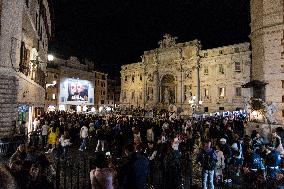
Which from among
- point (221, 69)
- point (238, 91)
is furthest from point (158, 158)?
point (221, 69)

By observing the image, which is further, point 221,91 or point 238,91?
point 221,91

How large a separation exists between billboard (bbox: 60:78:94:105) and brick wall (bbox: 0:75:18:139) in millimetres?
45424

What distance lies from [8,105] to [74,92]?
4831 centimetres

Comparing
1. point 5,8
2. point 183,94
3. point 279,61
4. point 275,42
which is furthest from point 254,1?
point 183,94

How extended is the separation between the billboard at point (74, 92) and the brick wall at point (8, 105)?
4542 cm

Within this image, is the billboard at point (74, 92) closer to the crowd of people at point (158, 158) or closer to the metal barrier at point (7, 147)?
the crowd of people at point (158, 158)

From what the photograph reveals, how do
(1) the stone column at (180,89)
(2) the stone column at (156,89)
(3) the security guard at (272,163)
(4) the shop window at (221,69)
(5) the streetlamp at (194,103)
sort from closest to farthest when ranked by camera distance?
(3) the security guard at (272,163)
(4) the shop window at (221,69)
(5) the streetlamp at (194,103)
(1) the stone column at (180,89)
(2) the stone column at (156,89)

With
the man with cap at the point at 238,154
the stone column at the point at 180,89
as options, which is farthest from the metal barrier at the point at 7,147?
the stone column at the point at 180,89

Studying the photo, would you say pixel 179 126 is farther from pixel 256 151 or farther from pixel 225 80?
pixel 225 80

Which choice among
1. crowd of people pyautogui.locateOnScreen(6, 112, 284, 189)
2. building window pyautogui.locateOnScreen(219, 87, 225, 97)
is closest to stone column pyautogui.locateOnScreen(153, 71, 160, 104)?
building window pyautogui.locateOnScreen(219, 87, 225, 97)

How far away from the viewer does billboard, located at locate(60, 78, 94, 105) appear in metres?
58.9

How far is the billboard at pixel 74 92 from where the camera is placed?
58906mm

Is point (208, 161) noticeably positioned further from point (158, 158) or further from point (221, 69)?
point (221, 69)

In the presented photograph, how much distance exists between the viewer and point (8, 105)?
12.9 metres
